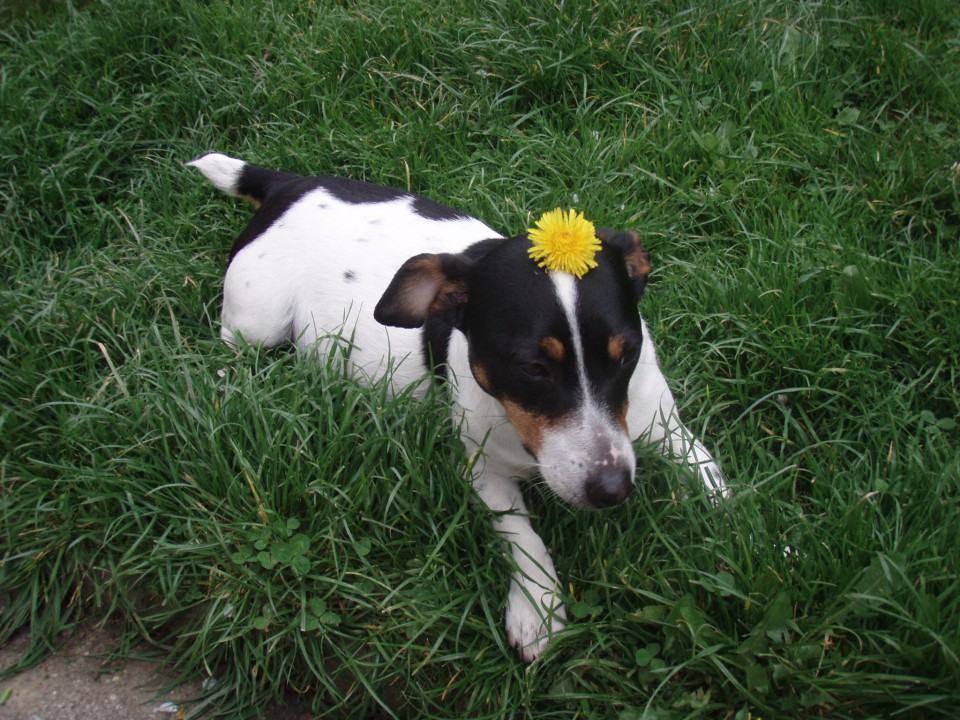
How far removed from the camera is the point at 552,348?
96.7 inches

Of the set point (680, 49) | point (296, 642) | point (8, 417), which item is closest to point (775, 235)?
point (680, 49)

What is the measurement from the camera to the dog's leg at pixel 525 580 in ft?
8.46

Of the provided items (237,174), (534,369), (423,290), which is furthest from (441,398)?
(237,174)

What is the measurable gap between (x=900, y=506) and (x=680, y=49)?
2.47m

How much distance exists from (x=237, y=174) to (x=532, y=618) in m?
2.17

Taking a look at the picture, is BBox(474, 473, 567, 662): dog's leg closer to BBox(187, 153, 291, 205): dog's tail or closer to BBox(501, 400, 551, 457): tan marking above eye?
BBox(501, 400, 551, 457): tan marking above eye

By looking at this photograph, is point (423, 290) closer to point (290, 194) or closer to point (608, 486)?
point (608, 486)

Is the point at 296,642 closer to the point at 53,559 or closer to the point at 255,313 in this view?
the point at 53,559

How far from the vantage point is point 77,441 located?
10.1 ft

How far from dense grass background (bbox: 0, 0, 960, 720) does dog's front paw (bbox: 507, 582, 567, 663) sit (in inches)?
1.9

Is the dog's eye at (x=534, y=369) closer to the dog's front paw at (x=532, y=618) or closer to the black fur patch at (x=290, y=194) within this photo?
the dog's front paw at (x=532, y=618)

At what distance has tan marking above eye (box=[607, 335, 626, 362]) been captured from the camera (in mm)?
2463

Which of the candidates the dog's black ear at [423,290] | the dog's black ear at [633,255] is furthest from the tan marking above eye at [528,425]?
the dog's black ear at [633,255]

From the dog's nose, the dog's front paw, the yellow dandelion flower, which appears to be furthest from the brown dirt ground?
the yellow dandelion flower
